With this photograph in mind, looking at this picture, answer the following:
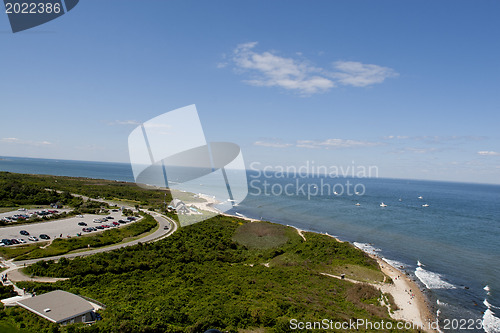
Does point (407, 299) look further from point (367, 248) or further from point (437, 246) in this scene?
point (437, 246)

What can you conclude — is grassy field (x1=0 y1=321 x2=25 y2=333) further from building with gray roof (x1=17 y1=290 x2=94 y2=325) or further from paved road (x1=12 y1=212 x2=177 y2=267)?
paved road (x1=12 y1=212 x2=177 y2=267)

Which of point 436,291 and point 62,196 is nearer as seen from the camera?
point 436,291

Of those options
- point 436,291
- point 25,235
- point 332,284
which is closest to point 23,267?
point 25,235

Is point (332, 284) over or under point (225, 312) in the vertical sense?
under

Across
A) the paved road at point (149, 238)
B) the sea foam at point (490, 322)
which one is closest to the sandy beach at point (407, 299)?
the sea foam at point (490, 322)

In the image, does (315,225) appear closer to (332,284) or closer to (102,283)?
(332,284)

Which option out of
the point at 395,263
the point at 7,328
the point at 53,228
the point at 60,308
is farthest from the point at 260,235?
the point at 7,328

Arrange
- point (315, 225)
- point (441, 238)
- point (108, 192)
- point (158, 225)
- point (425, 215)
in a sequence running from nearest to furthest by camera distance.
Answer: point (158, 225), point (441, 238), point (315, 225), point (425, 215), point (108, 192)

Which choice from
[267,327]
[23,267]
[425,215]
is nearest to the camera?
[267,327]

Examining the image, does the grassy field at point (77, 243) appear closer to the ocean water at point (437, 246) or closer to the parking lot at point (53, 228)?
the parking lot at point (53, 228)
